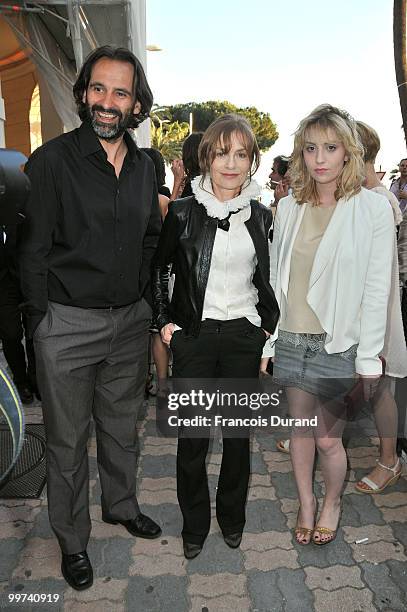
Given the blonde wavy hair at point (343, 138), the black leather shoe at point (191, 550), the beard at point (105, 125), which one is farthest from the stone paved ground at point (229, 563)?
the beard at point (105, 125)

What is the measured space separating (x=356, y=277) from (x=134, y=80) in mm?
1312

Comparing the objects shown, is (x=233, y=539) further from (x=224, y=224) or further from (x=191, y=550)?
(x=224, y=224)

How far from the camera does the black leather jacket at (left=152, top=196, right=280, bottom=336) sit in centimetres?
220

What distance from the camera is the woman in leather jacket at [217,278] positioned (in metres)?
2.19

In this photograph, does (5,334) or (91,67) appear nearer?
(91,67)

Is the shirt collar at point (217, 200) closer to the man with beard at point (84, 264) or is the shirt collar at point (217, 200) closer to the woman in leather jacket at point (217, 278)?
the woman in leather jacket at point (217, 278)

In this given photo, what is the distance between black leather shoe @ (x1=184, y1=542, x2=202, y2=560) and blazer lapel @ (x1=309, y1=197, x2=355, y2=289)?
1447mm

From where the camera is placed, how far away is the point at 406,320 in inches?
142

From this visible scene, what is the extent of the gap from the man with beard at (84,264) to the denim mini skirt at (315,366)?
2.39ft

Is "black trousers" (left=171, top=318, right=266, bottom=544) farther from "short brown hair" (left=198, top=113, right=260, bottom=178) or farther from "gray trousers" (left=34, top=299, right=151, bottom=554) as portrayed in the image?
"short brown hair" (left=198, top=113, right=260, bottom=178)

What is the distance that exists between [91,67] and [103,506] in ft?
7.13

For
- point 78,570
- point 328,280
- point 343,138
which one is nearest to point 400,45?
point 343,138

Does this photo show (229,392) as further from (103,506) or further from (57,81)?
(57,81)

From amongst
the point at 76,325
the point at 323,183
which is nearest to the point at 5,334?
the point at 76,325
